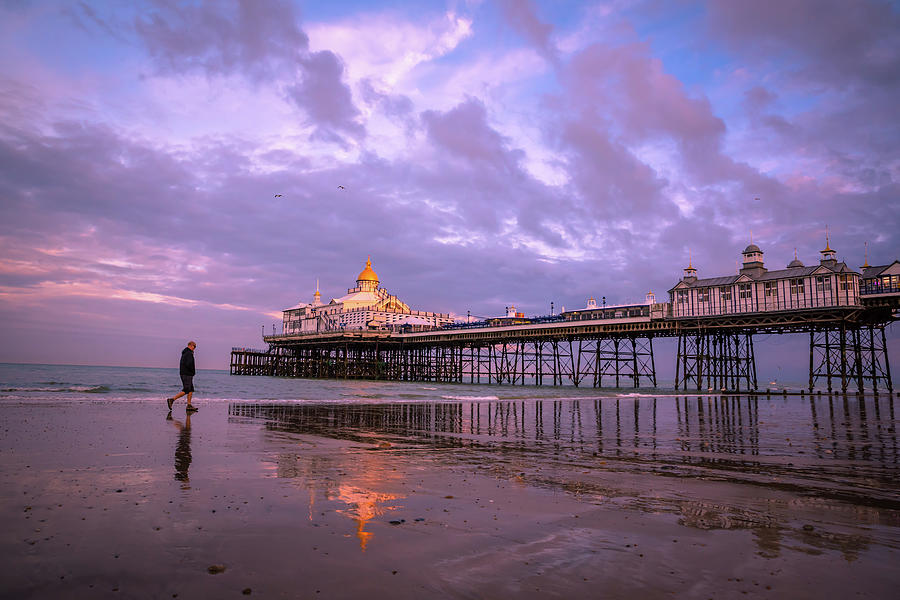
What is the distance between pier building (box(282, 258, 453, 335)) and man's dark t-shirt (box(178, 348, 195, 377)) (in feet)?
268

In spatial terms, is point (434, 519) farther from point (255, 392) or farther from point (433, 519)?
point (255, 392)

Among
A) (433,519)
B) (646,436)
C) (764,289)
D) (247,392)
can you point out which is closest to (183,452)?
(433,519)

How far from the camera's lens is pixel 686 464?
9227mm

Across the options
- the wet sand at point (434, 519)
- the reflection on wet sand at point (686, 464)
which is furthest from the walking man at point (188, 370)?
the wet sand at point (434, 519)

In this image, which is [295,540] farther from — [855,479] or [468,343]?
[468,343]

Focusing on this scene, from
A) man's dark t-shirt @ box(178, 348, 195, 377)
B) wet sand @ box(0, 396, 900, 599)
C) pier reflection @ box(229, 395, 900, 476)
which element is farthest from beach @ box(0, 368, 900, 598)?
man's dark t-shirt @ box(178, 348, 195, 377)

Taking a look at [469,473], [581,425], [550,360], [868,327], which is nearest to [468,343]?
[550,360]

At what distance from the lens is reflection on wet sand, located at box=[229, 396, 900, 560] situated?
18.2ft

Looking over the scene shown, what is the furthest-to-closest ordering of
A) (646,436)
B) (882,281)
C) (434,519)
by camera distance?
1. (882,281)
2. (646,436)
3. (434,519)

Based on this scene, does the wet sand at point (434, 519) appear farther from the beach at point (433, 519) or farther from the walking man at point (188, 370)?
the walking man at point (188, 370)

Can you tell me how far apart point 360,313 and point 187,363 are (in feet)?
312

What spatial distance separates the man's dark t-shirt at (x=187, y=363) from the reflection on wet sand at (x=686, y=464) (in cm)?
222

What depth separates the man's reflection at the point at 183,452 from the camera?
22.7ft

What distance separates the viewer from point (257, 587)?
3410 mm
